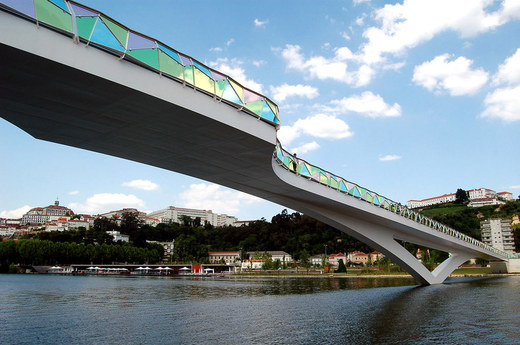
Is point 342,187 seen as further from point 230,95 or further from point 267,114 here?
point 230,95

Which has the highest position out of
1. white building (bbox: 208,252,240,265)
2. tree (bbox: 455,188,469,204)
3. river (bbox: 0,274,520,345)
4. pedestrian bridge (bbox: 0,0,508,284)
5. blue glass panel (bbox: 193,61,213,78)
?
tree (bbox: 455,188,469,204)

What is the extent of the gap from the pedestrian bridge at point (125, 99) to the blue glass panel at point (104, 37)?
2cm

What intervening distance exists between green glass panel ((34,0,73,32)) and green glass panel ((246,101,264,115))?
5412 millimetres

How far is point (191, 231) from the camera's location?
517 feet

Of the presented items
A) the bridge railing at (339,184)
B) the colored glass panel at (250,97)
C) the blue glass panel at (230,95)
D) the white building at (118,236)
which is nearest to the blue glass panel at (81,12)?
the blue glass panel at (230,95)

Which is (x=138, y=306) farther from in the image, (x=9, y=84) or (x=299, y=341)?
(x=9, y=84)

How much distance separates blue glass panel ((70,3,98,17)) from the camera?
28.1 ft

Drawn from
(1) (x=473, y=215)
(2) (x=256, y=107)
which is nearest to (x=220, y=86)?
(2) (x=256, y=107)

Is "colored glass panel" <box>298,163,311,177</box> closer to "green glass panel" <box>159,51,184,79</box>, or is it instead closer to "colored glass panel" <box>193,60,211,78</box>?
"colored glass panel" <box>193,60,211,78</box>

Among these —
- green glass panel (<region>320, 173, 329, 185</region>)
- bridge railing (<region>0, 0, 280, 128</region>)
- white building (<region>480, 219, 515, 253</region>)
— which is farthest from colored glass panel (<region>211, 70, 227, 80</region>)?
white building (<region>480, 219, 515, 253</region>)

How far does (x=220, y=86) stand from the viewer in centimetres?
1152

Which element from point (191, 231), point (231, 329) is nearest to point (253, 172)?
point (231, 329)

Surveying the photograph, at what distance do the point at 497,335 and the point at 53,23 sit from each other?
15.7 m

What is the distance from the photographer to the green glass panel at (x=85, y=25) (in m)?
8.51
